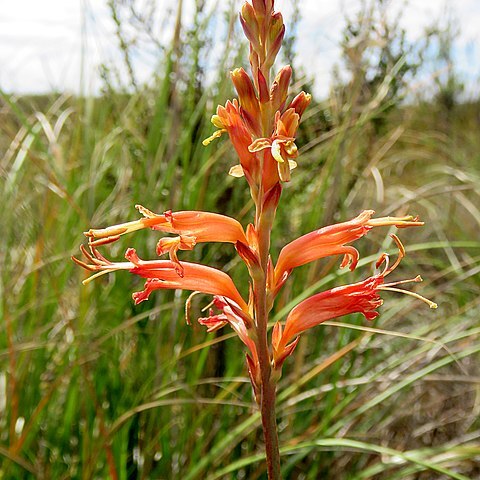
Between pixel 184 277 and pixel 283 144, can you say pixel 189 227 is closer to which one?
pixel 184 277

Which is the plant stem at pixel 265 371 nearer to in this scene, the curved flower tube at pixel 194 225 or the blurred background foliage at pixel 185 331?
the curved flower tube at pixel 194 225

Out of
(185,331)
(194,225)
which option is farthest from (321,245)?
(185,331)

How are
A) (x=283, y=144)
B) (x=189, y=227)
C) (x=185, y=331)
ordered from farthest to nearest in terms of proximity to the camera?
(x=185, y=331) < (x=189, y=227) < (x=283, y=144)

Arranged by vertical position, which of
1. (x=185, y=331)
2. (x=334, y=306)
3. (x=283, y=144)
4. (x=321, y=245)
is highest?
(x=283, y=144)

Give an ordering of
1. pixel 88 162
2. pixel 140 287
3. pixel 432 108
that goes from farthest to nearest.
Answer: pixel 432 108, pixel 88 162, pixel 140 287

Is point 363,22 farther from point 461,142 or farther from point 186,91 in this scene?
point 461,142

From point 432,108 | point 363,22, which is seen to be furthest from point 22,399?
point 432,108

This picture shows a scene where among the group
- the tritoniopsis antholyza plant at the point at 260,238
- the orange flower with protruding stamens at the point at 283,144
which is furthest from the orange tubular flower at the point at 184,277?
the orange flower with protruding stamens at the point at 283,144

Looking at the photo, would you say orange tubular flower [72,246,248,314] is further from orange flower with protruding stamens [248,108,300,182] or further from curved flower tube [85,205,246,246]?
orange flower with protruding stamens [248,108,300,182]
